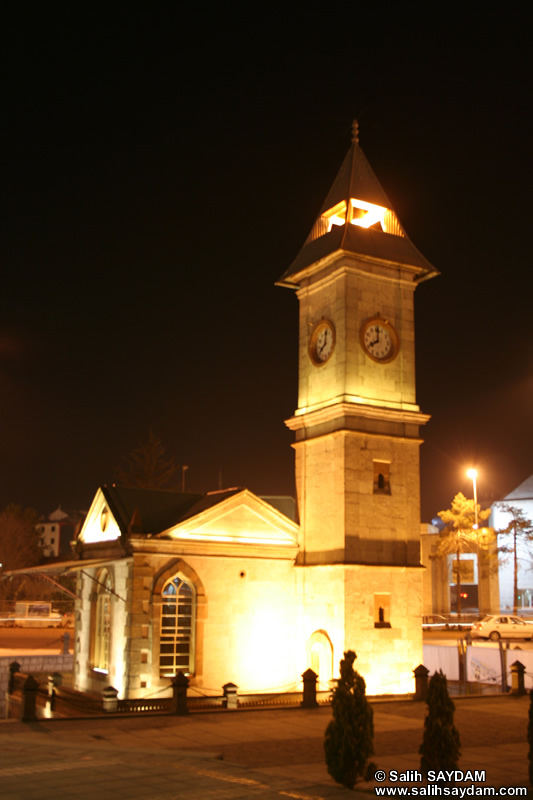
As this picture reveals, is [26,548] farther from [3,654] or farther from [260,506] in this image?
[260,506]

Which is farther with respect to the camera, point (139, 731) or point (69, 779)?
point (139, 731)

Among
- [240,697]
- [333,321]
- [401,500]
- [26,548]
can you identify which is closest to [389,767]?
[240,697]

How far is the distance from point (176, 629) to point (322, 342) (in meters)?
11.2

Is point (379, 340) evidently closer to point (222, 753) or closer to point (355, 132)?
point (355, 132)

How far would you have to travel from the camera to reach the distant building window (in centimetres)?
2688

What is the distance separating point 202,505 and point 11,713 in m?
9.59

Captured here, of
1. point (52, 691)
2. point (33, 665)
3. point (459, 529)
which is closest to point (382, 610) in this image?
point (52, 691)

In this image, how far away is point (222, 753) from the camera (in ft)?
51.2

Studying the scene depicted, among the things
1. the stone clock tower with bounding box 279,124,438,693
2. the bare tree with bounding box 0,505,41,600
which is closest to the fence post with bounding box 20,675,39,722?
the stone clock tower with bounding box 279,124,438,693

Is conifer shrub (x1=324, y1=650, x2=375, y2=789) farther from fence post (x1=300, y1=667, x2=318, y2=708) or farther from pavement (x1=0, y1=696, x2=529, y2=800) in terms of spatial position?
fence post (x1=300, y1=667, x2=318, y2=708)

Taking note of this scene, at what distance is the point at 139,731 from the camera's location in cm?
1831

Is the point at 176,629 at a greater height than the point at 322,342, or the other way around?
the point at 322,342

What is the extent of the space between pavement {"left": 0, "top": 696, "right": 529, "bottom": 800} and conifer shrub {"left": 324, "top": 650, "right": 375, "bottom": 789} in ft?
0.89

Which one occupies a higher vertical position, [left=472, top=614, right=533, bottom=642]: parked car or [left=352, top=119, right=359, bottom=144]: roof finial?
[left=352, top=119, right=359, bottom=144]: roof finial
